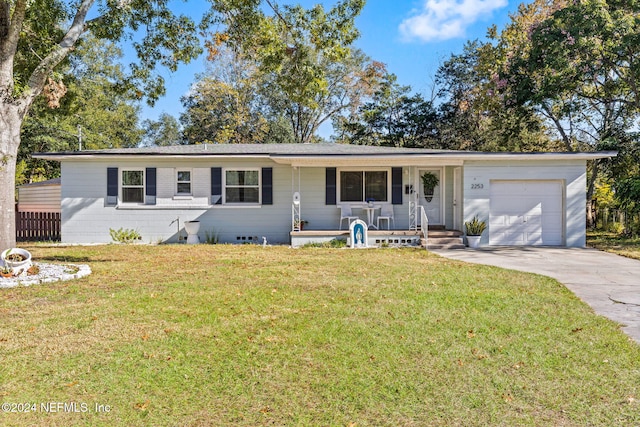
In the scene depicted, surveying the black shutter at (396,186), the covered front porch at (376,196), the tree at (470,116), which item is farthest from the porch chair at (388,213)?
the tree at (470,116)

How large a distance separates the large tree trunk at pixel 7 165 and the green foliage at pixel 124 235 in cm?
547

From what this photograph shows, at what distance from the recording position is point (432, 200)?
13.7 metres

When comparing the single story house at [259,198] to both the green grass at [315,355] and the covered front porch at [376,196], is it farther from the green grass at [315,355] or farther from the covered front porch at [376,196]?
the green grass at [315,355]

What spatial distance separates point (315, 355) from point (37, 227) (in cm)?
1420

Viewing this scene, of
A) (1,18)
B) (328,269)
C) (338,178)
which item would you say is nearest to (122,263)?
(328,269)

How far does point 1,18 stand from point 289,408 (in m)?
Answer: 8.68

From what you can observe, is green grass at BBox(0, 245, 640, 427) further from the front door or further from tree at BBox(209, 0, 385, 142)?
the front door

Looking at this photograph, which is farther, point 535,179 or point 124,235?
point 124,235

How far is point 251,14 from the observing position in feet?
32.9

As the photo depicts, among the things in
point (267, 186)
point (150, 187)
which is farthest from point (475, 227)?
point (150, 187)

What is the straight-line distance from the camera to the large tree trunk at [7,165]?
7.38 m

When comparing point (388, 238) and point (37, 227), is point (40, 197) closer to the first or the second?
point (37, 227)

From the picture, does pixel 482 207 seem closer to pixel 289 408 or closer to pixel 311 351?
pixel 311 351

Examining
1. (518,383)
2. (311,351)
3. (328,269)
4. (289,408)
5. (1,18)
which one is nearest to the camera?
(289,408)
